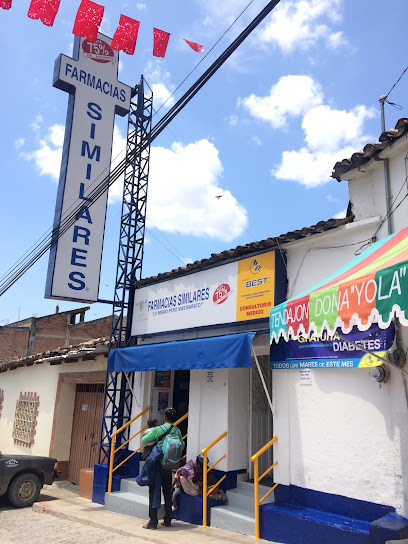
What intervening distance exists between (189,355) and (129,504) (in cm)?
308

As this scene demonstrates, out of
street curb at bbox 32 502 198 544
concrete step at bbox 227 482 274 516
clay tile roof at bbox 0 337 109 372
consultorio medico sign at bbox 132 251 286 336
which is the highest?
consultorio medico sign at bbox 132 251 286 336

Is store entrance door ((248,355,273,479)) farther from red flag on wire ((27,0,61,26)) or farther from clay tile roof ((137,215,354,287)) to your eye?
red flag on wire ((27,0,61,26))

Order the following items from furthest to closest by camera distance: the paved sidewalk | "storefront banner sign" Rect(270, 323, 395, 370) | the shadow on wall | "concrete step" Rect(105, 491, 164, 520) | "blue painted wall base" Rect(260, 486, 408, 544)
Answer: "concrete step" Rect(105, 491, 164, 520), the paved sidewalk, "storefront banner sign" Rect(270, 323, 395, 370), the shadow on wall, "blue painted wall base" Rect(260, 486, 408, 544)

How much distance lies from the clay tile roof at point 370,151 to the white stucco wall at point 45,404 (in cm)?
738

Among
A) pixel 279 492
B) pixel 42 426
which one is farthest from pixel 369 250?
pixel 42 426

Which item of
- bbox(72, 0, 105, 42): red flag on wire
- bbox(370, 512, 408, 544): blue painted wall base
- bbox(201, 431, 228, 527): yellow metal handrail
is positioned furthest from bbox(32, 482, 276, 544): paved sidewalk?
bbox(72, 0, 105, 42): red flag on wire

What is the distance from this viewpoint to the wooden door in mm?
12031

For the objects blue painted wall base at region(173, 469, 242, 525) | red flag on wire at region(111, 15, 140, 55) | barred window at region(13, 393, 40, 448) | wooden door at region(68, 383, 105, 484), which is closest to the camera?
blue painted wall base at region(173, 469, 242, 525)

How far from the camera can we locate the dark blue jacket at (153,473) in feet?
23.8

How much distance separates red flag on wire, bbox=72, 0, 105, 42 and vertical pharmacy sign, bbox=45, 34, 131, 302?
13.9 feet

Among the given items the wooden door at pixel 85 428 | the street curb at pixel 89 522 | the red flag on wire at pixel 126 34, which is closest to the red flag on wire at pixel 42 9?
the red flag on wire at pixel 126 34

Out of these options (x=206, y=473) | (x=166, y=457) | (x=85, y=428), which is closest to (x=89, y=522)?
(x=166, y=457)

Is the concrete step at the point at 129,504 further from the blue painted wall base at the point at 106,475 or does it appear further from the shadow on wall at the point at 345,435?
the shadow on wall at the point at 345,435

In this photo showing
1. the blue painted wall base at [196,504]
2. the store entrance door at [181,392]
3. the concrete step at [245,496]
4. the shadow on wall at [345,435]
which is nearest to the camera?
the shadow on wall at [345,435]
